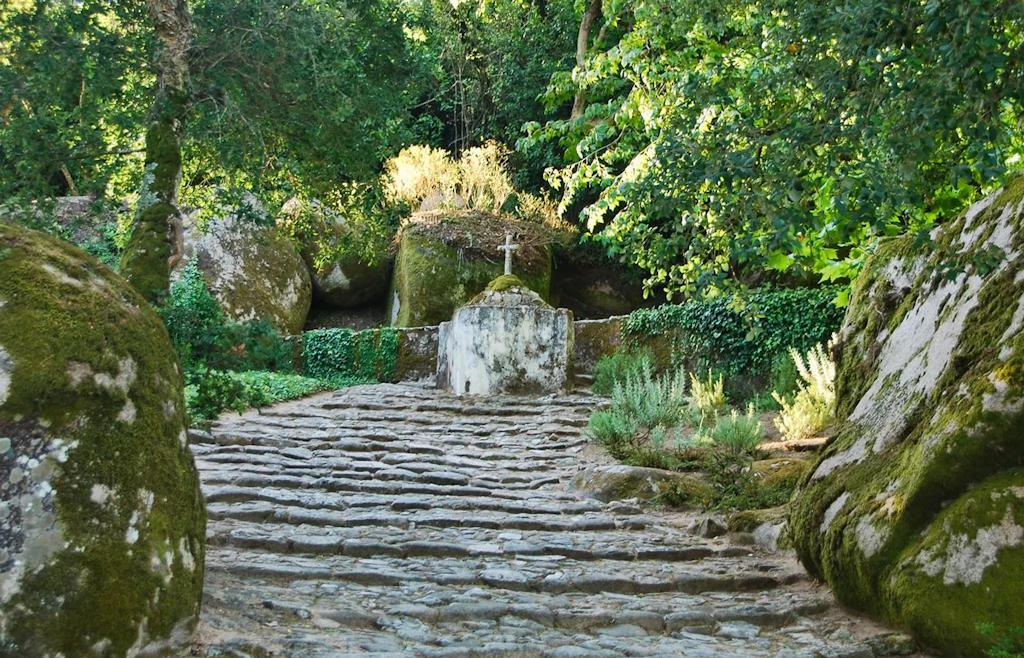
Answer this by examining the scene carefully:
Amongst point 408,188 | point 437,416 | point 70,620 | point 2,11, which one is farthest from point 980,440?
point 408,188

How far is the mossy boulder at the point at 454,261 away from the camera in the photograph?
21.3 metres

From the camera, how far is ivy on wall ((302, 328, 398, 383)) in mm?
18984

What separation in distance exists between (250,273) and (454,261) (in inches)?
201

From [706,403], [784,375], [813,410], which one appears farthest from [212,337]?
[784,375]

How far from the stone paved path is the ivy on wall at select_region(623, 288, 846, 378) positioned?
487 cm

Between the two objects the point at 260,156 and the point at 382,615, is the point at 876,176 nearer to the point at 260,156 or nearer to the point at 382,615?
the point at 382,615

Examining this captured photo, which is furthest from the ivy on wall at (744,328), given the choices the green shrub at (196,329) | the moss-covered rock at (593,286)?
the green shrub at (196,329)

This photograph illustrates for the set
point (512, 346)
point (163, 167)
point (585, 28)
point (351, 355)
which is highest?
point (585, 28)

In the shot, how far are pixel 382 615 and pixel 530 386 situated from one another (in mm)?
10637

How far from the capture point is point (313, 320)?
917 inches

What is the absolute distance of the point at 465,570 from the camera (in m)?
5.52

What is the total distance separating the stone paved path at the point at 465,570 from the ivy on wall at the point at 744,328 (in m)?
4.87

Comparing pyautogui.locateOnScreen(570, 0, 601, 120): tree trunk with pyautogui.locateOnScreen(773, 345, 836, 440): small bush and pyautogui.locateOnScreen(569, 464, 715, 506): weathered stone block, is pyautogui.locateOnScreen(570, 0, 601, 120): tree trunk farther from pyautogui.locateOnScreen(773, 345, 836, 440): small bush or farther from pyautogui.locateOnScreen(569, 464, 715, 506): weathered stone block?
pyautogui.locateOnScreen(569, 464, 715, 506): weathered stone block

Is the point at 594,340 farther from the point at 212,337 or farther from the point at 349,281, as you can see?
the point at 212,337
